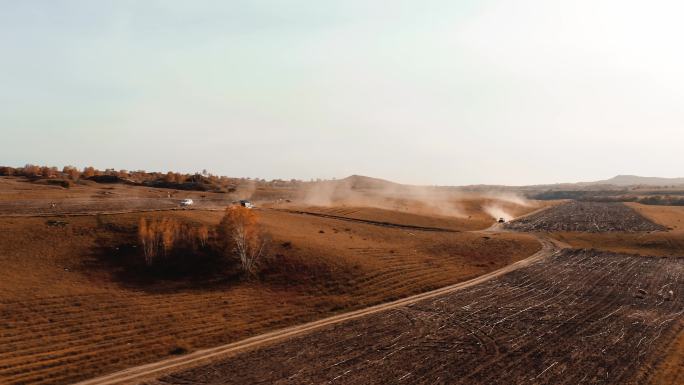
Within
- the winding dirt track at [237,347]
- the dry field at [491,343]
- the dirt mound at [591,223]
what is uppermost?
the dirt mound at [591,223]

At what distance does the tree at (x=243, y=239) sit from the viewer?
6819cm

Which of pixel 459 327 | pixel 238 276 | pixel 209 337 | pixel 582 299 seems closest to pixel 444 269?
pixel 582 299

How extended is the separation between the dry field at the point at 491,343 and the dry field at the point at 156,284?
7.11 m

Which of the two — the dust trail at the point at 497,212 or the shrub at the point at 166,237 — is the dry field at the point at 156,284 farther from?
the dust trail at the point at 497,212

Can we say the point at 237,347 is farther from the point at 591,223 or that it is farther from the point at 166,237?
the point at 591,223

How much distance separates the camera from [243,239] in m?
69.2

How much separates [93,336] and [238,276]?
2406 centimetres

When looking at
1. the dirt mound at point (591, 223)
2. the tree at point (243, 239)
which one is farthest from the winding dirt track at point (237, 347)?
the dirt mound at point (591, 223)

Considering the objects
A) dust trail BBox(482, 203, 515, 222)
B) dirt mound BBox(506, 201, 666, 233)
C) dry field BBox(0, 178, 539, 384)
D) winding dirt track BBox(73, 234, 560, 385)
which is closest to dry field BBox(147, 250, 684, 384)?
winding dirt track BBox(73, 234, 560, 385)

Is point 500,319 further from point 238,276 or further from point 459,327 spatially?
point 238,276

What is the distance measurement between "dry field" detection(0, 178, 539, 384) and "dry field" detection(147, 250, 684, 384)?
7115mm

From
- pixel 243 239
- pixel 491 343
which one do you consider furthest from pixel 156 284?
pixel 491 343

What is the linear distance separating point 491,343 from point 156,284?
1792 inches

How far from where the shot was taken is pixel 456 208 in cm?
17150
